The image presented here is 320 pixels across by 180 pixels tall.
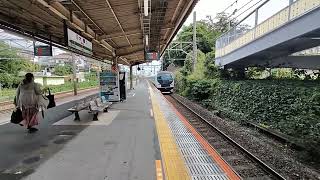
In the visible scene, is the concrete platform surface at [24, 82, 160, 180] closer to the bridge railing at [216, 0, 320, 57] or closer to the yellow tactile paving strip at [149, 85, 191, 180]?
the yellow tactile paving strip at [149, 85, 191, 180]

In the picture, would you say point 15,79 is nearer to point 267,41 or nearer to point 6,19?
point 6,19

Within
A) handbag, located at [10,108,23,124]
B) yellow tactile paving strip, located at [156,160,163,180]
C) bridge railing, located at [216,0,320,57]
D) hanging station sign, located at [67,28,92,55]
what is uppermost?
bridge railing, located at [216,0,320,57]

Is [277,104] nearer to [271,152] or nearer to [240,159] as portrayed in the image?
[271,152]

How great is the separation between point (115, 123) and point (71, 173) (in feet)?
18.2

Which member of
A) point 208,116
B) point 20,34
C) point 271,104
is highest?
point 20,34

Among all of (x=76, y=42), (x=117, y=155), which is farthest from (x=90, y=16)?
(x=117, y=155)

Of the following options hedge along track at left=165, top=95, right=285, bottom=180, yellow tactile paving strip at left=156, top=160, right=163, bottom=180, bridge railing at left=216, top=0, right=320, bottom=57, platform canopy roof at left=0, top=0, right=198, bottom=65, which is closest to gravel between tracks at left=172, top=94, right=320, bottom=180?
hedge along track at left=165, top=95, right=285, bottom=180

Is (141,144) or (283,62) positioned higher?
(283,62)

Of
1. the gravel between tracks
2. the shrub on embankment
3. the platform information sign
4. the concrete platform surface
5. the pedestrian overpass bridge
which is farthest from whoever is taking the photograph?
the platform information sign

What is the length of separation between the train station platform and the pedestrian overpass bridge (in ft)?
14.6

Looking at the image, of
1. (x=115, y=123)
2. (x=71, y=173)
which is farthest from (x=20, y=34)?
(x=71, y=173)

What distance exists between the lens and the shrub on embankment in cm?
883

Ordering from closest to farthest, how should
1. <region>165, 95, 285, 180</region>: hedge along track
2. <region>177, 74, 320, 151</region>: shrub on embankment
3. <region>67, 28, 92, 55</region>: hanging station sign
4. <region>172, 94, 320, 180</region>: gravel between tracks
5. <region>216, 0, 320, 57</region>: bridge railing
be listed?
<region>165, 95, 285, 180</region>: hedge along track
<region>172, 94, 320, 180</region>: gravel between tracks
<region>177, 74, 320, 151</region>: shrub on embankment
<region>216, 0, 320, 57</region>: bridge railing
<region>67, 28, 92, 55</region>: hanging station sign

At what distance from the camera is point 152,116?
13016mm
